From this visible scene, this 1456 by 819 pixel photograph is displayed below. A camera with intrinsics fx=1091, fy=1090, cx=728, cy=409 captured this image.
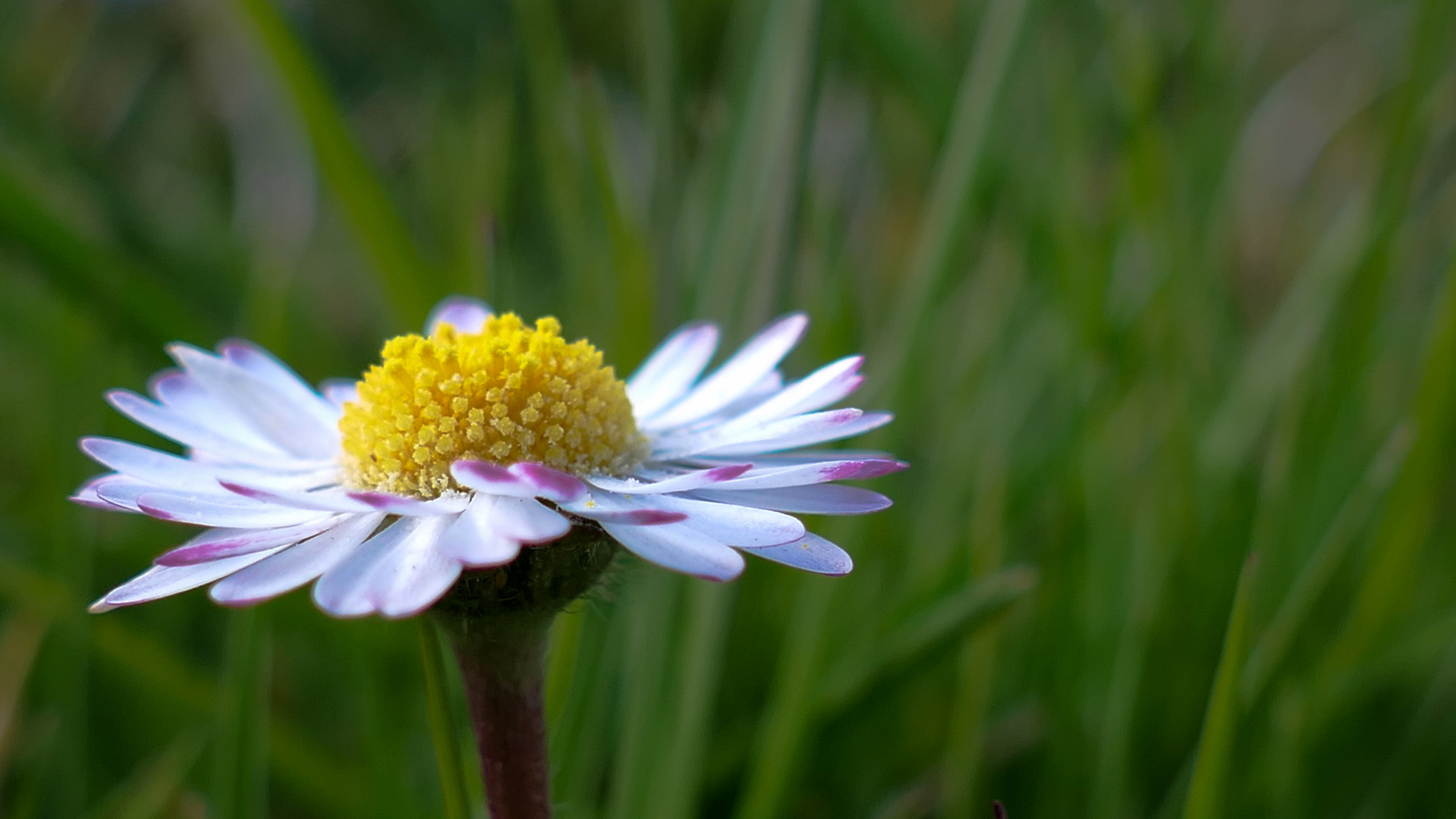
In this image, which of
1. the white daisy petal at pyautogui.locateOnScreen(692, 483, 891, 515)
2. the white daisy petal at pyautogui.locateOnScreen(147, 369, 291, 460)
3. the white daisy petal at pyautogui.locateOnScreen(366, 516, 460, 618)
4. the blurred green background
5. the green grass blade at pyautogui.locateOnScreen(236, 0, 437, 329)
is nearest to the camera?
the white daisy petal at pyautogui.locateOnScreen(366, 516, 460, 618)

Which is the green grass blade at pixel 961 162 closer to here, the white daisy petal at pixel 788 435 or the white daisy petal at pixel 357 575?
the white daisy petal at pixel 788 435

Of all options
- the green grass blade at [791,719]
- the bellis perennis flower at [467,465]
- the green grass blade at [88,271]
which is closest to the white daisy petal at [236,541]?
the bellis perennis flower at [467,465]

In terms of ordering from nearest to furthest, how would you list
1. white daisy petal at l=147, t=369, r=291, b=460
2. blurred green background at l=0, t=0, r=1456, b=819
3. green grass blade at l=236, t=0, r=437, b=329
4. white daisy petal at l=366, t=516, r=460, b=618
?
white daisy petal at l=366, t=516, r=460, b=618
white daisy petal at l=147, t=369, r=291, b=460
blurred green background at l=0, t=0, r=1456, b=819
green grass blade at l=236, t=0, r=437, b=329

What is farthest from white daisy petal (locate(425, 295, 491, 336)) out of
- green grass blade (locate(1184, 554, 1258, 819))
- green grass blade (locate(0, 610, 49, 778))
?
green grass blade (locate(1184, 554, 1258, 819))

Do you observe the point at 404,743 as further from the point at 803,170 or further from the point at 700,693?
the point at 803,170

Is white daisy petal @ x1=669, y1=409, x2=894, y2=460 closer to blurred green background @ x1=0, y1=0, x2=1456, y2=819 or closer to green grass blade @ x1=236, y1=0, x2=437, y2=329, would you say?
blurred green background @ x1=0, y1=0, x2=1456, y2=819

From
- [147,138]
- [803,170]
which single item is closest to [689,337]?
[803,170]

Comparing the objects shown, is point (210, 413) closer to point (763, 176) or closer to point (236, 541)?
point (236, 541)
